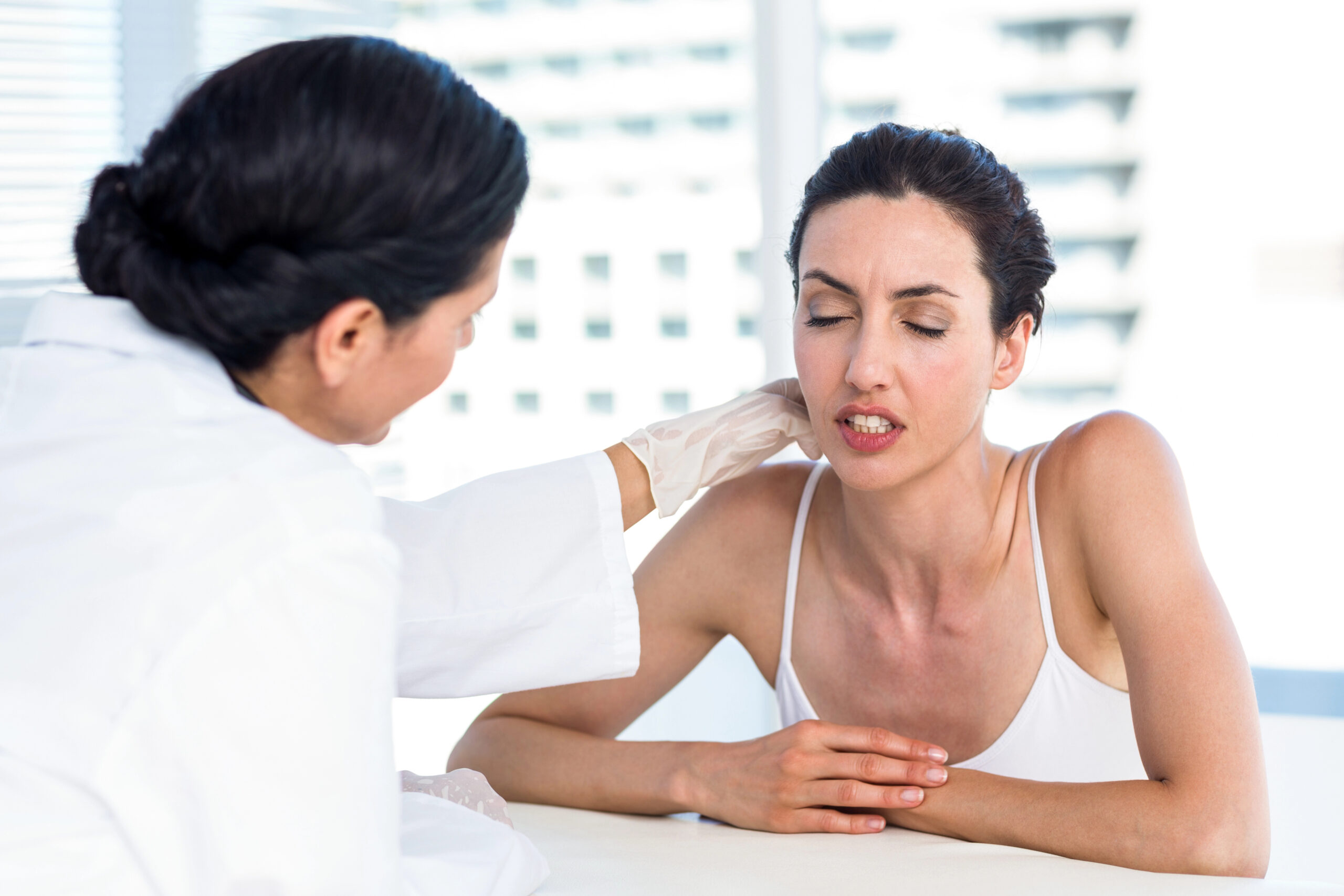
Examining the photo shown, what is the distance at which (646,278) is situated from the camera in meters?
3.46

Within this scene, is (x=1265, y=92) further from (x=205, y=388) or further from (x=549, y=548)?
(x=205, y=388)

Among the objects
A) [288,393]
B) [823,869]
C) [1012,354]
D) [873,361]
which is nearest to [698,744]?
[823,869]

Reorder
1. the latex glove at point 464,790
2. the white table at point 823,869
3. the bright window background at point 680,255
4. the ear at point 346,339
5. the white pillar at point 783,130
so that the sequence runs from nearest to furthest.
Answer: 1. the ear at point 346,339
2. the white table at point 823,869
3. the latex glove at point 464,790
4. the bright window background at point 680,255
5. the white pillar at point 783,130

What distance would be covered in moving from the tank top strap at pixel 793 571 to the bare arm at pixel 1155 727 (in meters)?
0.32

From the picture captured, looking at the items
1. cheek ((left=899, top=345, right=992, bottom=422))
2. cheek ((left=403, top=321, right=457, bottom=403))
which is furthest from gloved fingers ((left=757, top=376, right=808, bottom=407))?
cheek ((left=403, top=321, right=457, bottom=403))

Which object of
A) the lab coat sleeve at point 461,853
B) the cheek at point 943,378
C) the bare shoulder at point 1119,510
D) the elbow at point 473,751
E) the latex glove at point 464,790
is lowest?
the elbow at point 473,751

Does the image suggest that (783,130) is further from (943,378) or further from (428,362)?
(428,362)

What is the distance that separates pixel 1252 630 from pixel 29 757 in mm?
2970

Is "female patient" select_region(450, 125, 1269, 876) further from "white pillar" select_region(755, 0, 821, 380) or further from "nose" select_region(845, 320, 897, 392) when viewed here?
"white pillar" select_region(755, 0, 821, 380)

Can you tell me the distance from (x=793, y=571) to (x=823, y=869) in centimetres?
49

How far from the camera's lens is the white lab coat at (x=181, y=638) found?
640mm

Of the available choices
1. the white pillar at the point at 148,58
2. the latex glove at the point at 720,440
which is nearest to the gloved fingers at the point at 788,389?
the latex glove at the point at 720,440

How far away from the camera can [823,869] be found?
109 centimetres

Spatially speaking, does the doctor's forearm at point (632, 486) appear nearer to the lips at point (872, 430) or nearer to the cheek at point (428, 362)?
the lips at point (872, 430)
